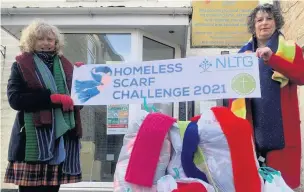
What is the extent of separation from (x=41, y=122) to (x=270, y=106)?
55.4 inches

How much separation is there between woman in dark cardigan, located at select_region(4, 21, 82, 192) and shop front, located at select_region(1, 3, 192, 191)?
2.38 m

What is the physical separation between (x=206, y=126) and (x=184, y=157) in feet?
0.62

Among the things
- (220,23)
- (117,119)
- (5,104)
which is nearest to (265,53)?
(117,119)

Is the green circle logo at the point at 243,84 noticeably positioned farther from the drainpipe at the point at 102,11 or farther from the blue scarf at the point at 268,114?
the drainpipe at the point at 102,11

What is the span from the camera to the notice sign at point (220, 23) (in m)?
5.75

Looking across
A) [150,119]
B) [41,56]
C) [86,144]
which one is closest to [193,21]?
[86,144]

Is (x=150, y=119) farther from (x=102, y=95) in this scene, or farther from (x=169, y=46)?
(x=169, y=46)

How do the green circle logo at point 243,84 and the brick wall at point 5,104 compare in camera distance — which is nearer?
the green circle logo at point 243,84

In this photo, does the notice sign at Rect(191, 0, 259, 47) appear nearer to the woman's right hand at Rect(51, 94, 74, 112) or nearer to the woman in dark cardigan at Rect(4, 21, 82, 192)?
the woman in dark cardigan at Rect(4, 21, 82, 192)

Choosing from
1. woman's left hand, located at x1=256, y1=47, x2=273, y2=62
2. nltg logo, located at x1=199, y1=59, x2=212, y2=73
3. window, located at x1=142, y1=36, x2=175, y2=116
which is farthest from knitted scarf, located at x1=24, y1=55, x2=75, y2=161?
window, located at x1=142, y1=36, x2=175, y2=116

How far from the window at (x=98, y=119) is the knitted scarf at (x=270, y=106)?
9.97ft

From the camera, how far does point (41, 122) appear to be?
7.80 ft

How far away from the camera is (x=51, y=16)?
5047 mm

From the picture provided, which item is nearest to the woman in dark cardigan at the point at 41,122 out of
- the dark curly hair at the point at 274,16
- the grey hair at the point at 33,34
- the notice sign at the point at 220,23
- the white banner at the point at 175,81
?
the grey hair at the point at 33,34
